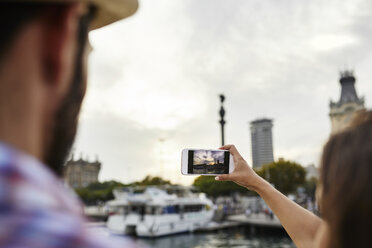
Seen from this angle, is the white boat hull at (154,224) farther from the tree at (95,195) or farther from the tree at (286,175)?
the tree at (95,195)

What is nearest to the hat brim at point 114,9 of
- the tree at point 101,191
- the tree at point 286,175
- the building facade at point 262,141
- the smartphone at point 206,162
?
the smartphone at point 206,162

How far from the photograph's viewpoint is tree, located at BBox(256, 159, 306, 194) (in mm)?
61594

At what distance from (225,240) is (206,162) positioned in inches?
1110

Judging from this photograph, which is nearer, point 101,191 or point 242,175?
point 242,175

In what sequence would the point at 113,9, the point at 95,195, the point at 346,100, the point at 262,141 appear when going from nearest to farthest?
the point at 113,9 → the point at 95,195 → the point at 346,100 → the point at 262,141

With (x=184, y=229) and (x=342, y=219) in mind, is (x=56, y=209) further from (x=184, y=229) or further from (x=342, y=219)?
(x=184, y=229)

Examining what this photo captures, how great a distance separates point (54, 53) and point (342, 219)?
0.87 meters

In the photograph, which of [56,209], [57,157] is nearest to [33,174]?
[56,209]

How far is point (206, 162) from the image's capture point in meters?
2.94

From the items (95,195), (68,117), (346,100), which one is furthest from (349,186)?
(346,100)

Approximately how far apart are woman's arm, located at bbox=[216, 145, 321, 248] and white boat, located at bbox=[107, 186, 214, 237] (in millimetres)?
→ 29712

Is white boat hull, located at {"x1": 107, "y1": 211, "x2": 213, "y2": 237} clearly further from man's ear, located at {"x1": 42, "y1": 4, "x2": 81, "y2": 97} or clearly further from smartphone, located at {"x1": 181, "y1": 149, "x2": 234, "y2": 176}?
man's ear, located at {"x1": 42, "y1": 4, "x2": 81, "y2": 97}

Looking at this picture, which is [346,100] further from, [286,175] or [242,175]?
[242,175]

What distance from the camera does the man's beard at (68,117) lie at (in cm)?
71
